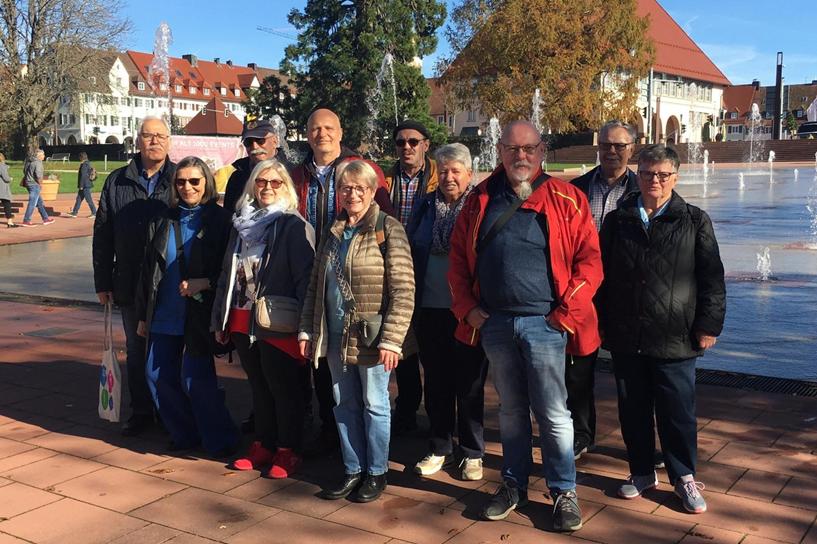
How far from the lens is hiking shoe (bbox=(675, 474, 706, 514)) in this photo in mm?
3934

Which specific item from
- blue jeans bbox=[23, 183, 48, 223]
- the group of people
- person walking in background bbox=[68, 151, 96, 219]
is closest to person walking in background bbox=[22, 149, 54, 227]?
blue jeans bbox=[23, 183, 48, 223]

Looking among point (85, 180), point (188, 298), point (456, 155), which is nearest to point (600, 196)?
point (456, 155)

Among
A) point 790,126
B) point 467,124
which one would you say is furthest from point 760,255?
point 790,126

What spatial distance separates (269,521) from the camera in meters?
3.97

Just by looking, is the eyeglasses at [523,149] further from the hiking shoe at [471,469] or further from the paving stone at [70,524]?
the paving stone at [70,524]

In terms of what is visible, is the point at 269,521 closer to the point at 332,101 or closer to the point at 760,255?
the point at 760,255

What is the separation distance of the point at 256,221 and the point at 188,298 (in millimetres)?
759

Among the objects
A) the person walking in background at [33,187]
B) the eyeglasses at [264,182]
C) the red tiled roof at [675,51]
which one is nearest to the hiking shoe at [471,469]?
the eyeglasses at [264,182]

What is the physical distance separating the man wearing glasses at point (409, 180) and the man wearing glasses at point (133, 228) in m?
1.43

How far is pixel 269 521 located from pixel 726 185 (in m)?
33.3

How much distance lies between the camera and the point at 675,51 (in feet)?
279

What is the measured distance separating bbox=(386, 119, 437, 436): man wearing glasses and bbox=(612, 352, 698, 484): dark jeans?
4.39ft

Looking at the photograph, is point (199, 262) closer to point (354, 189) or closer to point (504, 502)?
point (354, 189)

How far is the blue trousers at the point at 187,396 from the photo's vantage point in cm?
493
